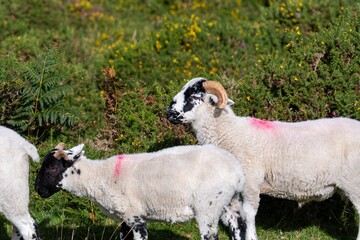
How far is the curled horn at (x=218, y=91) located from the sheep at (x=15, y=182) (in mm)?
2121

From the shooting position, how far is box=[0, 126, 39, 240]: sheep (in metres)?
8.38

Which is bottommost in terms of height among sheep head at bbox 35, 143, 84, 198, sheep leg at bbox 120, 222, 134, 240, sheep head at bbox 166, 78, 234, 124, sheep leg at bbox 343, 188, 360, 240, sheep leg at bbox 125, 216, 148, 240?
sheep leg at bbox 120, 222, 134, 240

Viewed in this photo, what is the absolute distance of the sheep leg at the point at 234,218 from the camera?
9.01 m

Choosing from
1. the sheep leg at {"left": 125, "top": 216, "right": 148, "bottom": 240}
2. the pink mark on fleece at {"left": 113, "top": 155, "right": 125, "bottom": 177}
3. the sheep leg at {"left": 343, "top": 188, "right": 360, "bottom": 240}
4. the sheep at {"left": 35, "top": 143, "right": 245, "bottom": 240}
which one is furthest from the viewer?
the sheep leg at {"left": 343, "top": 188, "right": 360, "bottom": 240}

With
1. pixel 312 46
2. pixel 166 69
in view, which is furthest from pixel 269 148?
pixel 166 69

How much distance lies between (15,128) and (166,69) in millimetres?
4766

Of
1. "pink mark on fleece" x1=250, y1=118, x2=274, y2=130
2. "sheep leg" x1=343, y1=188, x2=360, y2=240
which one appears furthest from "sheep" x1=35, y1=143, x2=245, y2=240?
"sheep leg" x1=343, y1=188, x2=360, y2=240

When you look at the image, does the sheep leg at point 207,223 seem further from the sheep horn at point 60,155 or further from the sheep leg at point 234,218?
the sheep horn at point 60,155

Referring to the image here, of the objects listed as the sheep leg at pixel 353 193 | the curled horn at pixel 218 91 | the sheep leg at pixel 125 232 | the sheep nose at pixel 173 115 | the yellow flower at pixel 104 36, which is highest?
the curled horn at pixel 218 91

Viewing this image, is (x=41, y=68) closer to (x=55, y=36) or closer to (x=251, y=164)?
(x=251, y=164)

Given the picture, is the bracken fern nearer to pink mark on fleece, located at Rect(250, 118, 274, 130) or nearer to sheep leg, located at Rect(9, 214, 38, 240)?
sheep leg, located at Rect(9, 214, 38, 240)

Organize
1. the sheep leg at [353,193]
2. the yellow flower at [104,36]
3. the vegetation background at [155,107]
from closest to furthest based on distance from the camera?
the sheep leg at [353,193], the vegetation background at [155,107], the yellow flower at [104,36]

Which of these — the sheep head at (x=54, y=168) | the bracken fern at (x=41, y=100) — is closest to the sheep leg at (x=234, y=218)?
the sheep head at (x=54, y=168)

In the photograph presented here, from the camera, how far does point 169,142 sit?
35.0 feet
